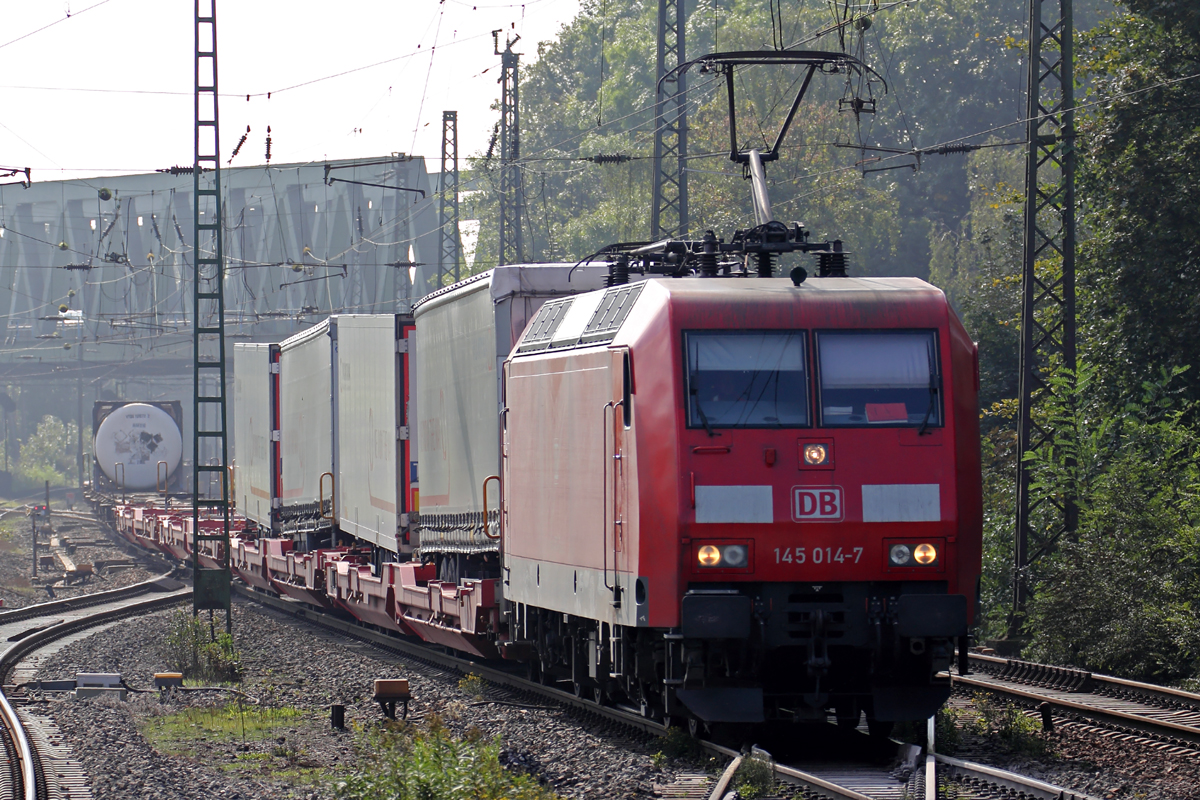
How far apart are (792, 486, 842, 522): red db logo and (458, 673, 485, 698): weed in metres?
5.83

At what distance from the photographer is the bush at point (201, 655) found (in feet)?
61.7

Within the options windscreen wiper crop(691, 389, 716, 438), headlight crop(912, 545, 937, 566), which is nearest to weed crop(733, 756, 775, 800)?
headlight crop(912, 545, 937, 566)

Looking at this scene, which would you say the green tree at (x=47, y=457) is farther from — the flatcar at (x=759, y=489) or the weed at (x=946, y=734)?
the weed at (x=946, y=734)

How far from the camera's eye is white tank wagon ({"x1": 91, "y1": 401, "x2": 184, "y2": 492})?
45.8 meters

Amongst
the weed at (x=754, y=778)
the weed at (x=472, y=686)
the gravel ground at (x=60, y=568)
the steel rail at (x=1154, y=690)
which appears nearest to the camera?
the weed at (x=754, y=778)

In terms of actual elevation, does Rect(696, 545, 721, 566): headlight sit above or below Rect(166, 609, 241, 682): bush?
above

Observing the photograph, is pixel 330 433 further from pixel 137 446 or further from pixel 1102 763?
pixel 137 446

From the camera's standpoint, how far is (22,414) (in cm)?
10594

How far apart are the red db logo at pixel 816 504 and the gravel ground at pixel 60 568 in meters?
24.8

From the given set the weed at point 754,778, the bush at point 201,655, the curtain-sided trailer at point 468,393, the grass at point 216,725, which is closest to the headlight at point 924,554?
the weed at point 754,778

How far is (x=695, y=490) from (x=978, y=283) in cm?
3347

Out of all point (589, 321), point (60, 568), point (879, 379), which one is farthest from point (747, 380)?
point (60, 568)

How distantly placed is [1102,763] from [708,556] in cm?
320

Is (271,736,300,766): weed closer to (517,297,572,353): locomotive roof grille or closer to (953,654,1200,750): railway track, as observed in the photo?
(517,297,572,353): locomotive roof grille
